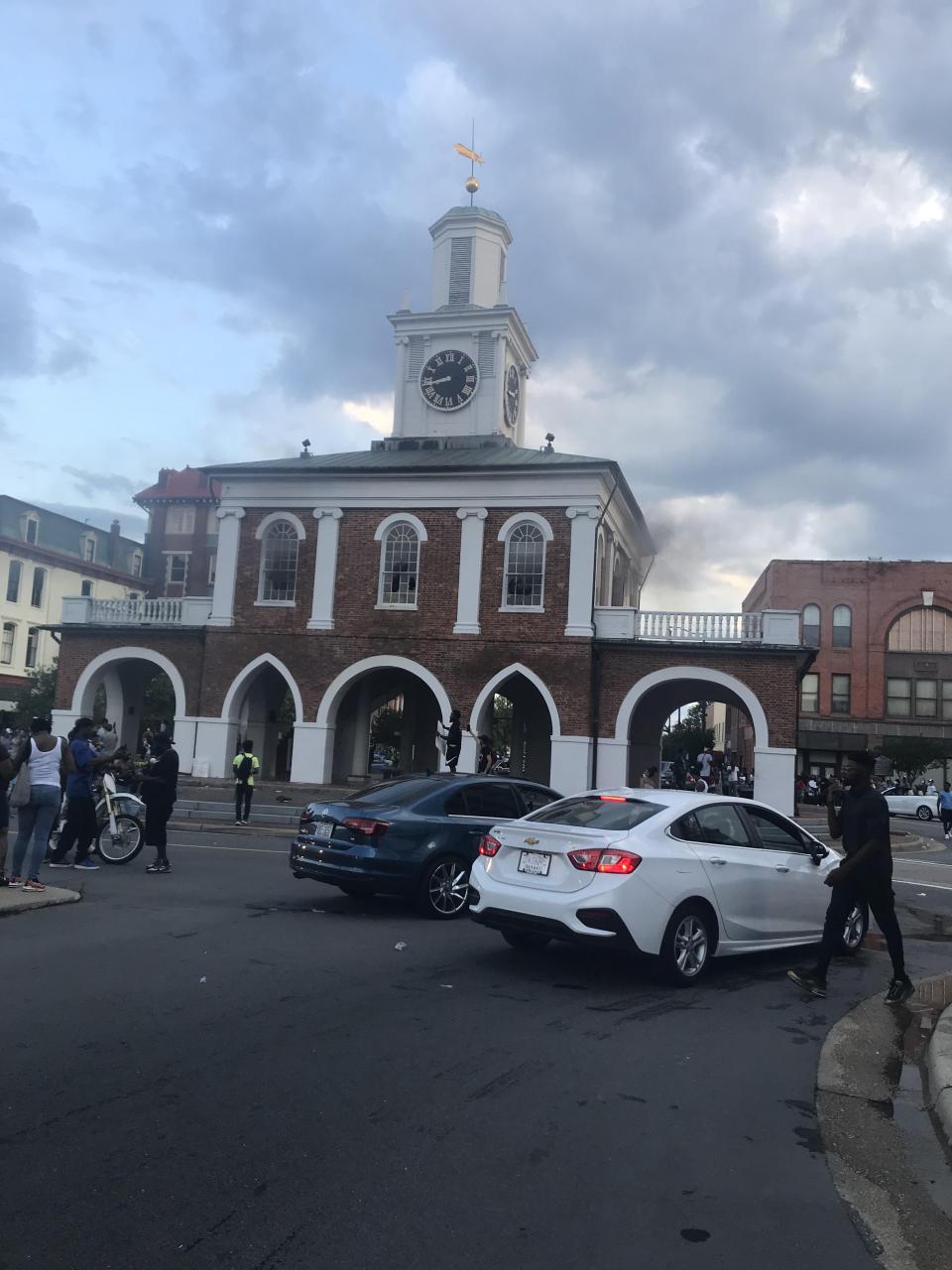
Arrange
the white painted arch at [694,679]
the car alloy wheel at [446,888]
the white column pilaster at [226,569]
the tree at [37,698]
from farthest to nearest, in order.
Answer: the tree at [37,698] → the white column pilaster at [226,569] → the white painted arch at [694,679] → the car alloy wheel at [446,888]

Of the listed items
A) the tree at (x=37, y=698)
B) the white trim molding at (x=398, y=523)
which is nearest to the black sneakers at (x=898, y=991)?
the white trim molding at (x=398, y=523)

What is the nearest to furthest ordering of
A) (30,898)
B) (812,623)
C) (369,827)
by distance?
1. (30,898)
2. (369,827)
3. (812,623)

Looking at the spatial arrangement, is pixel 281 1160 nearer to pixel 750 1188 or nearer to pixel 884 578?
pixel 750 1188

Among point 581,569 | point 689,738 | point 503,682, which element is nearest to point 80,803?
point 503,682

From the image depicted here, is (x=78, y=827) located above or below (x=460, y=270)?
below

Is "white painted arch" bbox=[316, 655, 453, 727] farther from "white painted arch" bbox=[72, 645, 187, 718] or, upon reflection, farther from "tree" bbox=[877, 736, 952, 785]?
"tree" bbox=[877, 736, 952, 785]

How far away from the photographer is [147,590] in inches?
2606

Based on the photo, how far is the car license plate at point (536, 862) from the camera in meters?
8.28

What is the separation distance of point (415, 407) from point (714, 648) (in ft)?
43.5

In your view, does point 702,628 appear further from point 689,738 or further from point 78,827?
point 689,738

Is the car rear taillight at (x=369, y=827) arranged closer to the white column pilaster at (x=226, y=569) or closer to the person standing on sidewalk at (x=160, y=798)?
the person standing on sidewalk at (x=160, y=798)

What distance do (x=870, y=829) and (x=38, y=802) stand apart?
26.4ft

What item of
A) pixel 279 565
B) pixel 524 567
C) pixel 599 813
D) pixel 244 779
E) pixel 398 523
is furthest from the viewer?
pixel 279 565

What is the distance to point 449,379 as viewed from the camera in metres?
34.9
